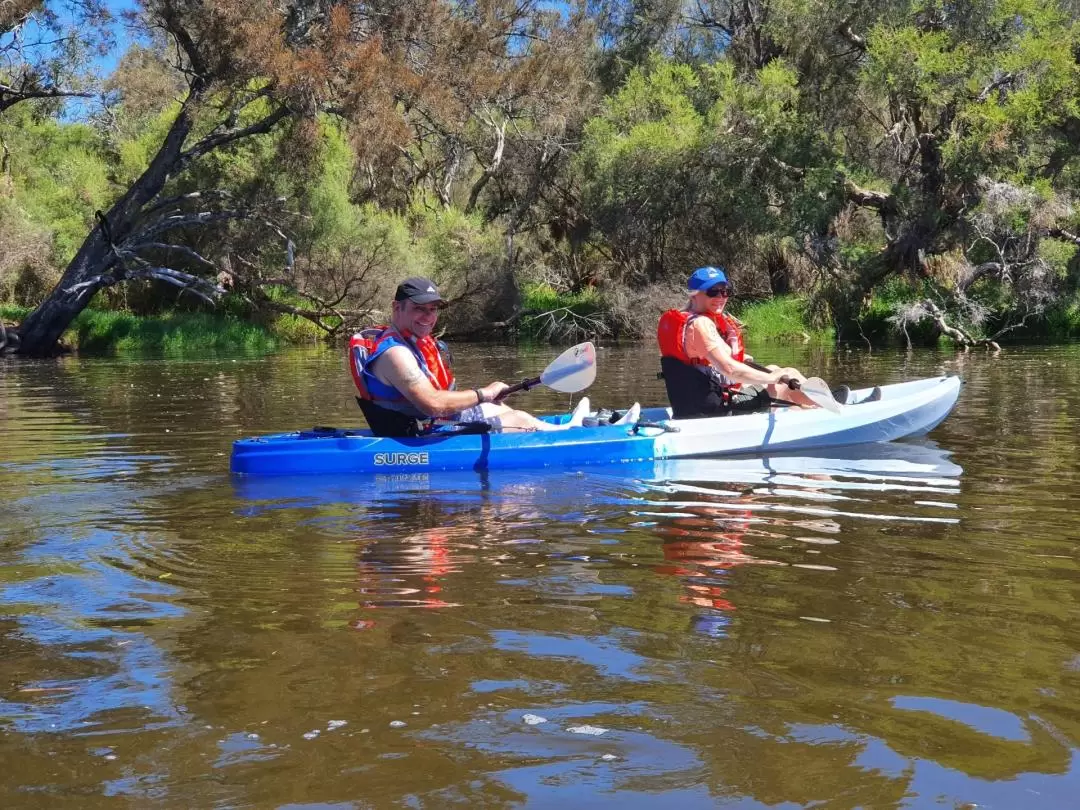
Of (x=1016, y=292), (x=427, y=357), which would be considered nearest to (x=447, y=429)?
(x=427, y=357)

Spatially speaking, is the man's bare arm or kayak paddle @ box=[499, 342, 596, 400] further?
kayak paddle @ box=[499, 342, 596, 400]

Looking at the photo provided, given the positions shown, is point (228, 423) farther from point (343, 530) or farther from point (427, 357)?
point (343, 530)

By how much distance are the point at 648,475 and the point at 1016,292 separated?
53.4 ft

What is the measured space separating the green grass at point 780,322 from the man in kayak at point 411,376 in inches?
693

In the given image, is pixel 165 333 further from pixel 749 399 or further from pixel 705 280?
pixel 705 280

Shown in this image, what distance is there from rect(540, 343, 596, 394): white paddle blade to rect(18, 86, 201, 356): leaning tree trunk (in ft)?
51.4

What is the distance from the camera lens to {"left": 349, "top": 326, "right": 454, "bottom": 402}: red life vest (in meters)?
7.50

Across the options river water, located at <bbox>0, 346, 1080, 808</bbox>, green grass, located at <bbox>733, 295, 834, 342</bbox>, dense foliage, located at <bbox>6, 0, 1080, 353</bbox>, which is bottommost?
river water, located at <bbox>0, 346, 1080, 808</bbox>

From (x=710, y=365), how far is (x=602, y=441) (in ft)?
3.46

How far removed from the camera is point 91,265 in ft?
74.3

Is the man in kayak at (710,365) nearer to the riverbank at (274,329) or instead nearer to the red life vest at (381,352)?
the red life vest at (381,352)

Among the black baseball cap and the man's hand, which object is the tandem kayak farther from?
the black baseball cap

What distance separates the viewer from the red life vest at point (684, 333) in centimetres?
849

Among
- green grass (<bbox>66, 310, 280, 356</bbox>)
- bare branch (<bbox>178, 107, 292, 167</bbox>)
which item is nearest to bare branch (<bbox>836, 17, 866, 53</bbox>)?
bare branch (<bbox>178, 107, 292, 167</bbox>)
